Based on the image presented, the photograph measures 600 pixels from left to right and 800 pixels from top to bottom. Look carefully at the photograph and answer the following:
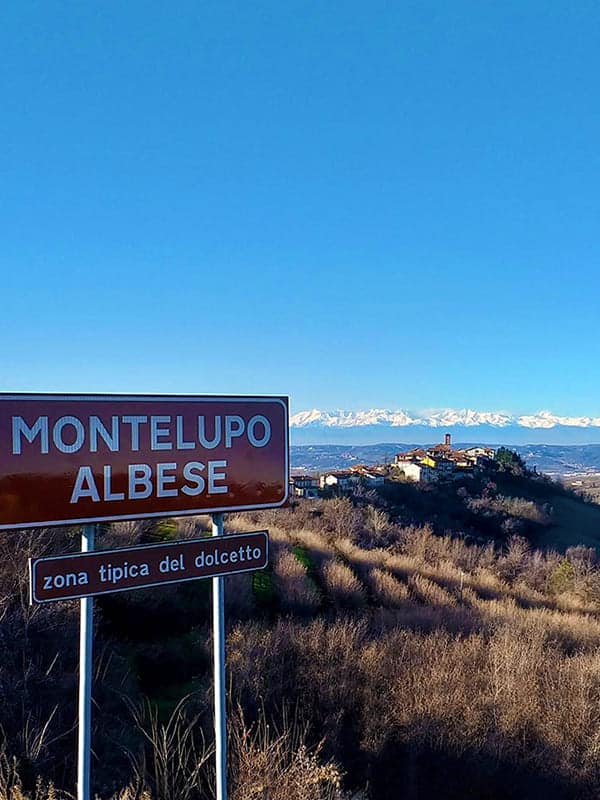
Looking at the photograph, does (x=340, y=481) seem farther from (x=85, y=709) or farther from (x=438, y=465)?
(x=85, y=709)

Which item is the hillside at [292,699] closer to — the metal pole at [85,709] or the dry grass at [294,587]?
the dry grass at [294,587]

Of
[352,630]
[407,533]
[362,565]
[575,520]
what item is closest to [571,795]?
[352,630]

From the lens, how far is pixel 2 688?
224 inches

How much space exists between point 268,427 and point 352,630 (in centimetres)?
662

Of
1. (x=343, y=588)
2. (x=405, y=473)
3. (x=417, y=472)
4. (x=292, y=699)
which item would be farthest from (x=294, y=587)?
(x=405, y=473)

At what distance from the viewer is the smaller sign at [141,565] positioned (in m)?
2.65

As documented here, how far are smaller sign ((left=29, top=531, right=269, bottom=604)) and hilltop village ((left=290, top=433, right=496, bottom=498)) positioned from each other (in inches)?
1533

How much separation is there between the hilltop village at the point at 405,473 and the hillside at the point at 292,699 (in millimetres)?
31975

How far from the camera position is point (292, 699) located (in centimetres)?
738

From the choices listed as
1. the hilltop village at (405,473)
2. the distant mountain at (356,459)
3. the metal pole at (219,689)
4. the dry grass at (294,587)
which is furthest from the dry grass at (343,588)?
the distant mountain at (356,459)

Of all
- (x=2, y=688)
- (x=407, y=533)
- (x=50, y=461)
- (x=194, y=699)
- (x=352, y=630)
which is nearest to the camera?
(x=50, y=461)

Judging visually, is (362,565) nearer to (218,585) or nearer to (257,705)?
(257,705)

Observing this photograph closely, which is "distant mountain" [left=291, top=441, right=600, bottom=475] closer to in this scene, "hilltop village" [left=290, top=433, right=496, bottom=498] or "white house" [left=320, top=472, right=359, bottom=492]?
"hilltop village" [left=290, top=433, right=496, bottom=498]

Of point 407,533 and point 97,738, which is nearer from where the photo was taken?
point 97,738
